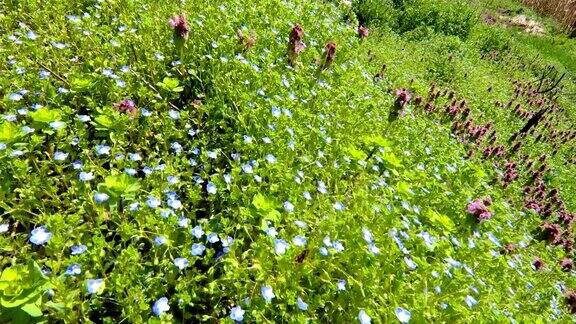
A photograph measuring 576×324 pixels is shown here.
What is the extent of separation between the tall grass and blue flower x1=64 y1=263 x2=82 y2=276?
1972 centimetres

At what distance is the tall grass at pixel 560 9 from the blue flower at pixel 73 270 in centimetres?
1972

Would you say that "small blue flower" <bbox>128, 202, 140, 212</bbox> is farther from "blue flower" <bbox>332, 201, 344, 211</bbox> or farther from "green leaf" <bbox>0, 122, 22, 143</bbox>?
"blue flower" <bbox>332, 201, 344, 211</bbox>

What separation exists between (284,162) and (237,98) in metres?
0.80

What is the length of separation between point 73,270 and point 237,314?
2.63 ft

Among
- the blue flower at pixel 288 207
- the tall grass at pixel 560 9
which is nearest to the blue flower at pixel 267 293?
the blue flower at pixel 288 207

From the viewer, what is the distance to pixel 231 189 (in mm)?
2697

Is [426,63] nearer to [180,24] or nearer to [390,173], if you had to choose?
[390,173]

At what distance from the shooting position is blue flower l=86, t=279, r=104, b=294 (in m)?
1.98

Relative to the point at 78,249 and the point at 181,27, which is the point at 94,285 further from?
the point at 181,27

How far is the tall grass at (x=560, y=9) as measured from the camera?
16.9 metres

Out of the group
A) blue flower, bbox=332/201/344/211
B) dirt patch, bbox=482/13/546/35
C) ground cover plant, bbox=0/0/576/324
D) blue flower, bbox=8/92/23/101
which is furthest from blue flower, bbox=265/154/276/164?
dirt patch, bbox=482/13/546/35

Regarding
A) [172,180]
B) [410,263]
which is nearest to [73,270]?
[172,180]

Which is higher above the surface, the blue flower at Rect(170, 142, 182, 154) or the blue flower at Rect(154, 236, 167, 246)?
the blue flower at Rect(154, 236, 167, 246)

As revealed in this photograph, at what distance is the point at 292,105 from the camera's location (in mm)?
3797
